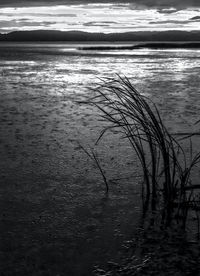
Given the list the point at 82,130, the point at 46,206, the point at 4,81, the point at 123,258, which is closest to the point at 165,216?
the point at 123,258

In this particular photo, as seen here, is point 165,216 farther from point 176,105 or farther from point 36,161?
point 176,105

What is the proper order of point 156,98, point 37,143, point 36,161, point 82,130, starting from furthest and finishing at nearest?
point 156,98, point 82,130, point 37,143, point 36,161

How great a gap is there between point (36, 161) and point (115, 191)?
4.48 ft

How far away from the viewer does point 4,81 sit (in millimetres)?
15742

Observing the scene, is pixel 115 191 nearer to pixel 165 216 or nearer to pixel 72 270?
pixel 165 216

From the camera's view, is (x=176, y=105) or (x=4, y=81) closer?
(x=176, y=105)

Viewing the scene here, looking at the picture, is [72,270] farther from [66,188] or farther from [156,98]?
[156,98]

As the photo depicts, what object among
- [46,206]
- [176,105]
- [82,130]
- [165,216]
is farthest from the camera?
[176,105]

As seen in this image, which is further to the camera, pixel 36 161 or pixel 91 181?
pixel 36 161

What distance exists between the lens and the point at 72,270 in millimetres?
3051

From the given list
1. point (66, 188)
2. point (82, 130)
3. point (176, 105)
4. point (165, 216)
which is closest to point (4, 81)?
point (176, 105)

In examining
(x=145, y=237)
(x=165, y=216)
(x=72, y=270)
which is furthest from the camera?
(x=165, y=216)

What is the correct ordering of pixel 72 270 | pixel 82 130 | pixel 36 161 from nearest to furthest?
pixel 72 270 < pixel 36 161 < pixel 82 130

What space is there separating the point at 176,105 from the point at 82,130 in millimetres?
3326
